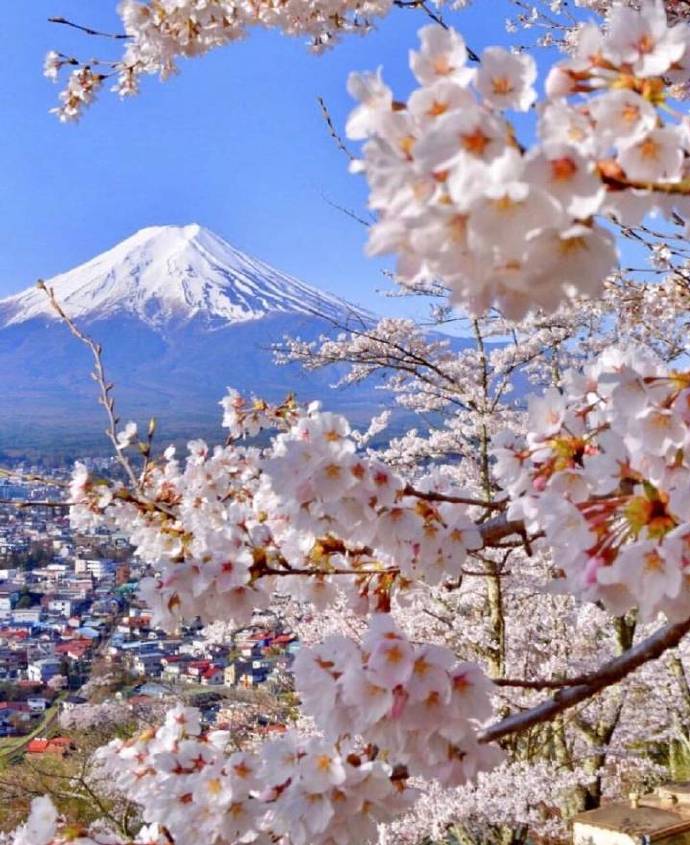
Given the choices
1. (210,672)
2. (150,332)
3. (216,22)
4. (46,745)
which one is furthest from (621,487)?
(150,332)

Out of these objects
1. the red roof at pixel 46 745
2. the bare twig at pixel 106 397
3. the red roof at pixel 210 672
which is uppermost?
the bare twig at pixel 106 397

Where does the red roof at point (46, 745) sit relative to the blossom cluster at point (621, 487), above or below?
below

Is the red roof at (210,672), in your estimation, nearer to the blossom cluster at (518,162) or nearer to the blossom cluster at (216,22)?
the blossom cluster at (216,22)

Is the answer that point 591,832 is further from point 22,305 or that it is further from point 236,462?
point 22,305

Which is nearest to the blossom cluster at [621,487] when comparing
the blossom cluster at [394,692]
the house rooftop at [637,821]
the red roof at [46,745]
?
the blossom cluster at [394,692]

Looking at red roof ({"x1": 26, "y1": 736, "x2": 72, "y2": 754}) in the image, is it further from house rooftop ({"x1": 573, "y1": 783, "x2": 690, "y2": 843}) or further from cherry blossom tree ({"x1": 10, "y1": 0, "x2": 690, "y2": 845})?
cherry blossom tree ({"x1": 10, "y1": 0, "x2": 690, "y2": 845})

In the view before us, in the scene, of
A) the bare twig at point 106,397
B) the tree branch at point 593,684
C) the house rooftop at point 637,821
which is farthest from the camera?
the house rooftop at point 637,821
